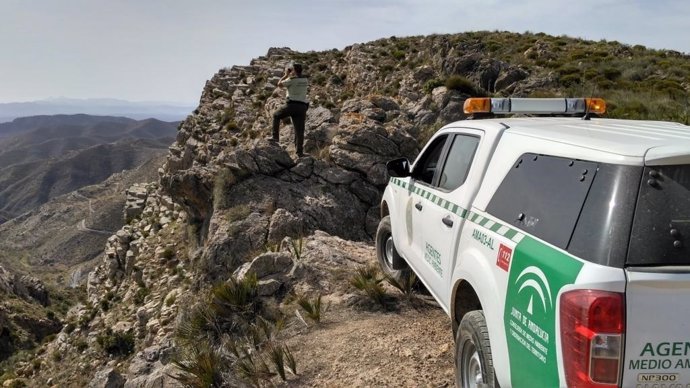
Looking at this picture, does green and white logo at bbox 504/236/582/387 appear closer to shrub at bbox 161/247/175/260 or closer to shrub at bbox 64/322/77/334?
shrub at bbox 161/247/175/260

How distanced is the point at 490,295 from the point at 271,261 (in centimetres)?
540

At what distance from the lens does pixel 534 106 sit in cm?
418

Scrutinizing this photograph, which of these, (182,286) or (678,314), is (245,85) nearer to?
(182,286)

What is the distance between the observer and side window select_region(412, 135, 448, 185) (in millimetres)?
4855

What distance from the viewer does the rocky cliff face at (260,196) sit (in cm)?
982

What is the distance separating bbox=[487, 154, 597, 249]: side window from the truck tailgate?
0.41 m

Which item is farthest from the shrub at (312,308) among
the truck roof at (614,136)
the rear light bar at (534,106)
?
the truck roof at (614,136)

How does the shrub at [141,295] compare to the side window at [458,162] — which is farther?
the shrub at [141,295]

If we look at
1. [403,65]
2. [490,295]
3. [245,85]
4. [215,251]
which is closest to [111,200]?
[245,85]

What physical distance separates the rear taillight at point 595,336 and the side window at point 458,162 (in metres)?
1.78

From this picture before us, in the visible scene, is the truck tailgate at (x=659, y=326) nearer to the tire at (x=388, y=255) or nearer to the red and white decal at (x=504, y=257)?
the red and white decal at (x=504, y=257)

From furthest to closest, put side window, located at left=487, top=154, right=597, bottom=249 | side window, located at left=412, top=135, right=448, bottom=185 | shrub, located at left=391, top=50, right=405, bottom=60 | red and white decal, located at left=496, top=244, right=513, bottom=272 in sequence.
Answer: shrub, located at left=391, top=50, right=405, bottom=60, side window, located at left=412, top=135, right=448, bottom=185, red and white decal, located at left=496, top=244, right=513, bottom=272, side window, located at left=487, top=154, right=597, bottom=249

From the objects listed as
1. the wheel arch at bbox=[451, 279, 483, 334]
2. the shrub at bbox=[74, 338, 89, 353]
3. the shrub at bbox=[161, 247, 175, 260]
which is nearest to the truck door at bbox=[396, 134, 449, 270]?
the wheel arch at bbox=[451, 279, 483, 334]

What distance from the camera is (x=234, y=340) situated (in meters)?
5.97
